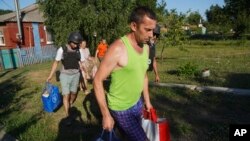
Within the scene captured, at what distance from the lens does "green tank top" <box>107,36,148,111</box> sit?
124 inches

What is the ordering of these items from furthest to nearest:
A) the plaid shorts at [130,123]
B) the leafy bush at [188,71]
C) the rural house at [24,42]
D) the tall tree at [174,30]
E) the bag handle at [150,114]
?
1. the rural house at [24,42]
2. the tall tree at [174,30]
3. the leafy bush at [188,71]
4. the bag handle at [150,114]
5. the plaid shorts at [130,123]

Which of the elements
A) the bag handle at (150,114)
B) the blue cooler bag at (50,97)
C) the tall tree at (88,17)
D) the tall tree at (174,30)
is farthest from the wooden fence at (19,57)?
the bag handle at (150,114)

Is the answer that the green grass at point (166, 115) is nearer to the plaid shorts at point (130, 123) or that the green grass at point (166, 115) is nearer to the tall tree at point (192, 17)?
the plaid shorts at point (130, 123)

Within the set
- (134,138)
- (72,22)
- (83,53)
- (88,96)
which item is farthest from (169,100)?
→ (72,22)

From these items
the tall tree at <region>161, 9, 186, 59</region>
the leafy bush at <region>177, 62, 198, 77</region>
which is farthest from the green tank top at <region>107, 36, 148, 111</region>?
the tall tree at <region>161, 9, 186, 59</region>

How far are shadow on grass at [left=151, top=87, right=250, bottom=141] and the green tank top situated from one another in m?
2.42

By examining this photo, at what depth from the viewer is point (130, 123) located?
3387 mm

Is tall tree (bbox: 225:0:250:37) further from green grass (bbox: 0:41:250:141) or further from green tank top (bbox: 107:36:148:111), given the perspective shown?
green tank top (bbox: 107:36:148:111)

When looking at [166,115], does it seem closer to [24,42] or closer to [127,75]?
[127,75]

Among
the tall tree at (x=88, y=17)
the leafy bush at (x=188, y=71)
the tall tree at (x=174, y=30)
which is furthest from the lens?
the tall tree at (x=88, y=17)

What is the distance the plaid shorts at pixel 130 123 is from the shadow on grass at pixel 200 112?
218 cm

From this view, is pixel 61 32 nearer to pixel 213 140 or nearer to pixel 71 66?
pixel 71 66

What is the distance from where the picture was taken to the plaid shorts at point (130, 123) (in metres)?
3.38

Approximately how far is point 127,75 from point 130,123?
55cm
